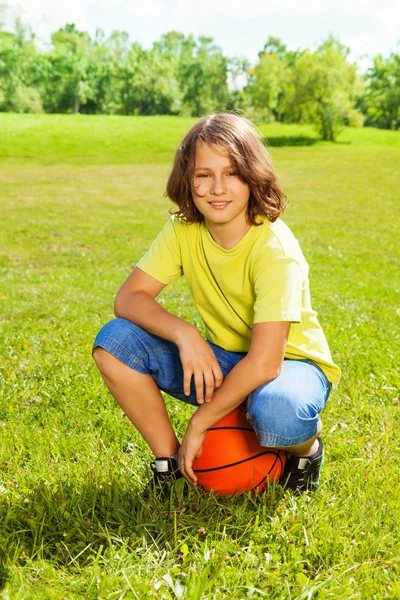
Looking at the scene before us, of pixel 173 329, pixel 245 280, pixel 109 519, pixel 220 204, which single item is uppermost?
pixel 220 204

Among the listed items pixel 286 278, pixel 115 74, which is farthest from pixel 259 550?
pixel 115 74

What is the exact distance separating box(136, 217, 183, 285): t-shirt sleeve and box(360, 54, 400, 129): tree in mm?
79853

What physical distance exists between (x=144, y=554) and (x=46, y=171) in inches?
1110

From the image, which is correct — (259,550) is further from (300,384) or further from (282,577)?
(300,384)

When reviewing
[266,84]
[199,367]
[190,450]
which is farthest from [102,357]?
[266,84]

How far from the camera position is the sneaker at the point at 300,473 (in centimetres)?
318

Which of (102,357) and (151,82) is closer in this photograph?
(102,357)

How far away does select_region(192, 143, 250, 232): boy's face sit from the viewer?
317 centimetres

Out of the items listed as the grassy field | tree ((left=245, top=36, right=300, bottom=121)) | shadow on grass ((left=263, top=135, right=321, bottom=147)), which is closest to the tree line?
tree ((left=245, top=36, right=300, bottom=121))

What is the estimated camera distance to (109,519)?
2955mm

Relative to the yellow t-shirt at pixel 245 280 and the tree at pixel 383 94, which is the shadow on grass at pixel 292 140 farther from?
the yellow t-shirt at pixel 245 280

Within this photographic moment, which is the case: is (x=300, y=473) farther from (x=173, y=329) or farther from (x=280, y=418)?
(x=173, y=329)

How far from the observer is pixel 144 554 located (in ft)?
8.74

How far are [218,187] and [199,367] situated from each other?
85 centimetres
